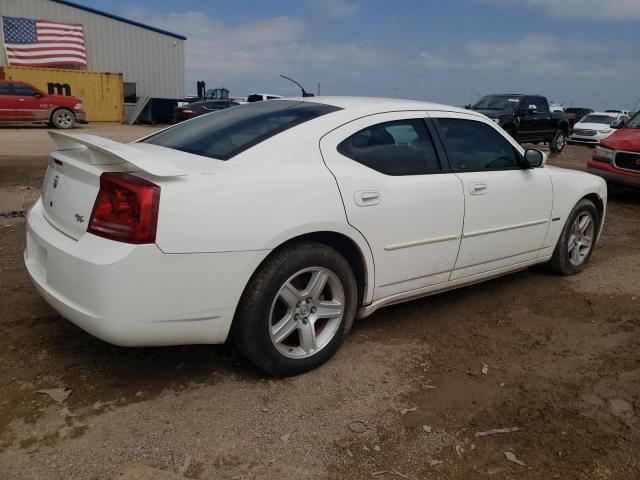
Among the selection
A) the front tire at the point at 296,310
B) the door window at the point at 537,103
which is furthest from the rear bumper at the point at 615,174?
the door window at the point at 537,103

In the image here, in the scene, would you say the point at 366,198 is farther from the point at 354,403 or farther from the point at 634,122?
the point at 634,122

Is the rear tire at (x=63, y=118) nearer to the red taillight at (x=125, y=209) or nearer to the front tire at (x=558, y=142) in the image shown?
the front tire at (x=558, y=142)

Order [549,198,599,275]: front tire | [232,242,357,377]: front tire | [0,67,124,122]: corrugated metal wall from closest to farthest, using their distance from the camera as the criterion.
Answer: [232,242,357,377]: front tire
[549,198,599,275]: front tire
[0,67,124,122]: corrugated metal wall

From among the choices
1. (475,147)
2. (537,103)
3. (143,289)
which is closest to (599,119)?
(537,103)

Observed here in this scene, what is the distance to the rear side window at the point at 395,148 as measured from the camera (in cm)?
314

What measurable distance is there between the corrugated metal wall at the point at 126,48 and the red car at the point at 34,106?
922 centimetres

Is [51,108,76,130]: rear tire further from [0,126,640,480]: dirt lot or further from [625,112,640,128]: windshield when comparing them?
[625,112,640,128]: windshield

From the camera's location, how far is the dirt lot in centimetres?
229

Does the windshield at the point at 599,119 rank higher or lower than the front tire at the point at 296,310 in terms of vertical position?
higher

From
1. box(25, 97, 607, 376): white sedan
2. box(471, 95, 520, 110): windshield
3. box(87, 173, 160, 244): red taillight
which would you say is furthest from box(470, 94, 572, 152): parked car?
box(87, 173, 160, 244): red taillight

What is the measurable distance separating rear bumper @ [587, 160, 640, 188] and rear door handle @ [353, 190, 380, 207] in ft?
22.8

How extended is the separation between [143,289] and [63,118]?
1918 cm

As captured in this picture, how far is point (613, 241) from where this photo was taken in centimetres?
636

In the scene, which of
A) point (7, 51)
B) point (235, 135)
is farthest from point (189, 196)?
point (7, 51)
